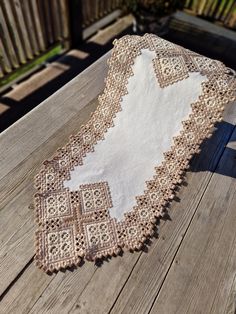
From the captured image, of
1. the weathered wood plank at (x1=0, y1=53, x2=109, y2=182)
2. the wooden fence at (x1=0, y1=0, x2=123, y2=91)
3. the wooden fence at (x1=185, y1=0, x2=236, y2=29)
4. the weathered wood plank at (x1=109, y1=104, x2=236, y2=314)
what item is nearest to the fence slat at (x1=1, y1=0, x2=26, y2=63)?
the wooden fence at (x1=0, y1=0, x2=123, y2=91)

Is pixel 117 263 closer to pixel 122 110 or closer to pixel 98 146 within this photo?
pixel 98 146

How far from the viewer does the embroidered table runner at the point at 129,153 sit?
3.48 ft

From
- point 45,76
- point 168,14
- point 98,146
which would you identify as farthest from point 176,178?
point 168,14

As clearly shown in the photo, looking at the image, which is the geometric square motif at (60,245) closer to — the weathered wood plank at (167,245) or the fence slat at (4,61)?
the weathered wood plank at (167,245)

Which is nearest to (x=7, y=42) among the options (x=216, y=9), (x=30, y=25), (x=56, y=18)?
(x=30, y=25)

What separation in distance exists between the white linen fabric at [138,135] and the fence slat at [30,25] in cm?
176

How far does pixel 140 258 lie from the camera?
1007 mm

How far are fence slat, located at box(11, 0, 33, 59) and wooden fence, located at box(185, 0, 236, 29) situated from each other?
2559 millimetres

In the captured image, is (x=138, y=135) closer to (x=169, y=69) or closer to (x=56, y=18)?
(x=169, y=69)

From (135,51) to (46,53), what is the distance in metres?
2.06

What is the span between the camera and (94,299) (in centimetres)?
90

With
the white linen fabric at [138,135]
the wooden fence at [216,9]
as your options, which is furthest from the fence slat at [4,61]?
the wooden fence at [216,9]

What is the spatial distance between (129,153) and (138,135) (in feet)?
0.35

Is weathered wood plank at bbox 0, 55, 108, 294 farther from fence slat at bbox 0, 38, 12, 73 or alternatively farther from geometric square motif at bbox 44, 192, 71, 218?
fence slat at bbox 0, 38, 12, 73
